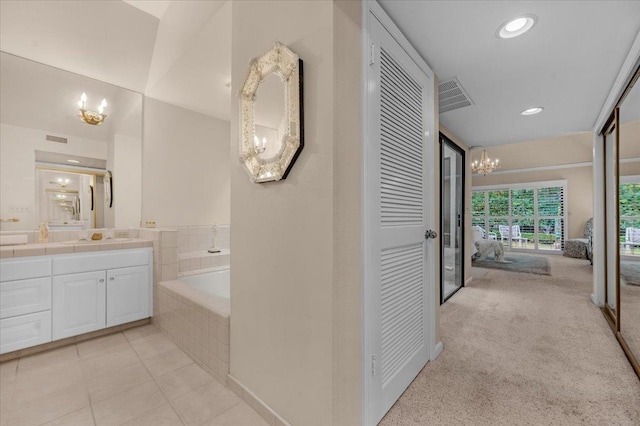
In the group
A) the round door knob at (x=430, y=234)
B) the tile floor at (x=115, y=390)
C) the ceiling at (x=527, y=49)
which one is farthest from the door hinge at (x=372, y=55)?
the tile floor at (x=115, y=390)

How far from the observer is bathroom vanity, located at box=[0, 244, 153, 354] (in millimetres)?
1990

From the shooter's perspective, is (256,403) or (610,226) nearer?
(256,403)

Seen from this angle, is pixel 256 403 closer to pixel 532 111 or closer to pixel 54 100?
pixel 54 100

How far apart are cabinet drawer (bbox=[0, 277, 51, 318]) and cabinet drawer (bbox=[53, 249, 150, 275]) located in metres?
0.13

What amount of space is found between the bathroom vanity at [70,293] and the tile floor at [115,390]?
0.65 feet

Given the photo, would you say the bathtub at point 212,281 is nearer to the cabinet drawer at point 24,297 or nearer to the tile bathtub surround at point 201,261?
the tile bathtub surround at point 201,261

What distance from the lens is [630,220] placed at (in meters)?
2.12

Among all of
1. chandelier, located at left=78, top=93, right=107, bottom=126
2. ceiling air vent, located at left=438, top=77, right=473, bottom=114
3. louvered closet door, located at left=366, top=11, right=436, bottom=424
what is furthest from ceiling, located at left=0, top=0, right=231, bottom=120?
ceiling air vent, located at left=438, top=77, right=473, bottom=114

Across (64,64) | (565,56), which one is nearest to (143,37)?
(64,64)

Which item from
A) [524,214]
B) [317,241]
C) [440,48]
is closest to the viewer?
[317,241]

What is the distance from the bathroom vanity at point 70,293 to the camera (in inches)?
78.4

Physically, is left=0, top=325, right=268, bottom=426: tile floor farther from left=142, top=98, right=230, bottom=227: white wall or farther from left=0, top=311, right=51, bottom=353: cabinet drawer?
left=142, top=98, right=230, bottom=227: white wall

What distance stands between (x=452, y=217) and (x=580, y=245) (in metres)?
5.46

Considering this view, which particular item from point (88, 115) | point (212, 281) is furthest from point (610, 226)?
point (88, 115)
